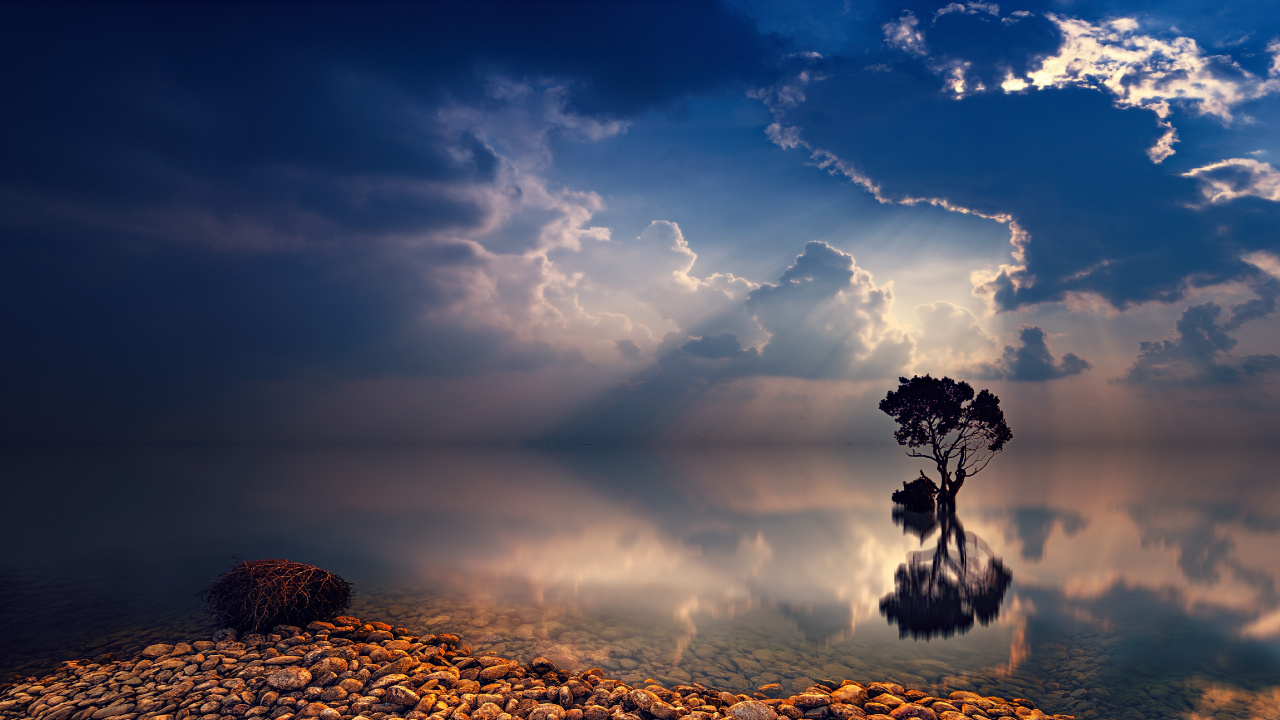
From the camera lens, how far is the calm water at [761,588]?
1399 centimetres

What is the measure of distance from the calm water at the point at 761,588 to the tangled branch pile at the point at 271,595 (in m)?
2.95

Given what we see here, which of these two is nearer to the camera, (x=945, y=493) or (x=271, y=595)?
(x=271, y=595)

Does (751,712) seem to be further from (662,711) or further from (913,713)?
(913,713)

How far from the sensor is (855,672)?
13508mm

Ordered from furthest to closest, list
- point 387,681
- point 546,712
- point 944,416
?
point 944,416
point 387,681
point 546,712

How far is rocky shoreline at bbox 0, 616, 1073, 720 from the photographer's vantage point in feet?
32.1

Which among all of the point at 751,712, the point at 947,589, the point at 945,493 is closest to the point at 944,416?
the point at 945,493

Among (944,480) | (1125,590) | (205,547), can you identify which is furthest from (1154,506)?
(205,547)

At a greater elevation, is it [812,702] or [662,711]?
[662,711]

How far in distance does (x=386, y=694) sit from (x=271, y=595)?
571 centimetres

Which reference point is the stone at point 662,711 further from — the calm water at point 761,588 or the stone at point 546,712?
the calm water at point 761,588

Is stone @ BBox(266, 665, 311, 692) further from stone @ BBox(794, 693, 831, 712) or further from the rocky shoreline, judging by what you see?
stone @ BBox(794, 693, 831, 712)

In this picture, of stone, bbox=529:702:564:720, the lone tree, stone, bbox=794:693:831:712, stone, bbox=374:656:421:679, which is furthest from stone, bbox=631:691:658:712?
the lone tree

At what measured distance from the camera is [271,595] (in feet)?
45.1
